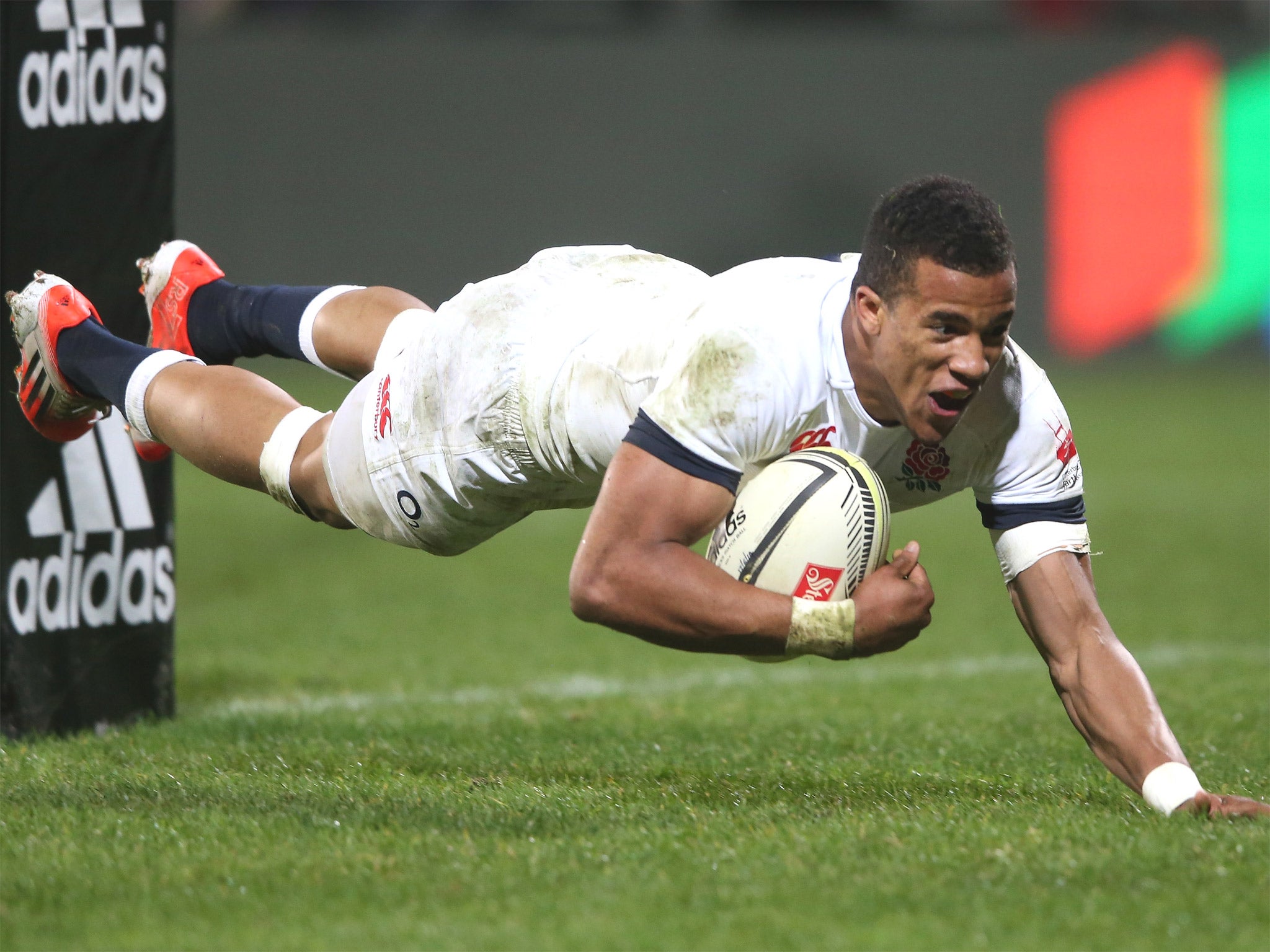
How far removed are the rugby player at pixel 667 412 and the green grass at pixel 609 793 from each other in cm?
48

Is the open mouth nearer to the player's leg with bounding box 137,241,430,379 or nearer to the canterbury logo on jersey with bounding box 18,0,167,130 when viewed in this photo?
the player's leg with bounding box 137,241,430,379

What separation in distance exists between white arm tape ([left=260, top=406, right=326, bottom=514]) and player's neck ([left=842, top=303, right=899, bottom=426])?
164cm

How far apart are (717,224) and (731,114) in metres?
1.32

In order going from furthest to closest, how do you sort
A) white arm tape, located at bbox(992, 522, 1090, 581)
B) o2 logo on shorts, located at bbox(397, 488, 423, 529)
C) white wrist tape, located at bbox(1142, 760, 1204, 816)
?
o2 logo on shorts, located at bbox(397, 488, 423, 529) < white arm tape, located at bbox(992, 522, 1090, 581) < white wrist tape, located at bbox(1142, 760, 1204, 816)

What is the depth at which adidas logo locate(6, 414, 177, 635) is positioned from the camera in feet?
17.4

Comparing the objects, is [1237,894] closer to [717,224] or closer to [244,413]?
[244,413]

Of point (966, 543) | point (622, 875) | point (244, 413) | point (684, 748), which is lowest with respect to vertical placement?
point (966, 543)

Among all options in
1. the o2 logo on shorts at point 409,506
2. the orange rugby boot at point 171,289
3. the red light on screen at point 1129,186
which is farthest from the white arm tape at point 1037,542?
the red light on screen at point 1129,186

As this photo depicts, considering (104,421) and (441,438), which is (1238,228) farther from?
(441,438)

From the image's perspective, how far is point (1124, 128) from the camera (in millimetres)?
20078

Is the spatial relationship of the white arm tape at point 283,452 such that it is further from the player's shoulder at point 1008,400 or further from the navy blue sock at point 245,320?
the player's shoulder at point 1008,400

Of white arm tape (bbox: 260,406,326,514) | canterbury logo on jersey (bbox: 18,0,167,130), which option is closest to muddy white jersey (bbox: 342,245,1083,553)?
white arm tape (bbox: 260,406,326,514)

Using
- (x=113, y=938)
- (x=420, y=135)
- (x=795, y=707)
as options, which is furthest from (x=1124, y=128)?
(x=113, y=938)

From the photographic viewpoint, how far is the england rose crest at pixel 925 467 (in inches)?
157
